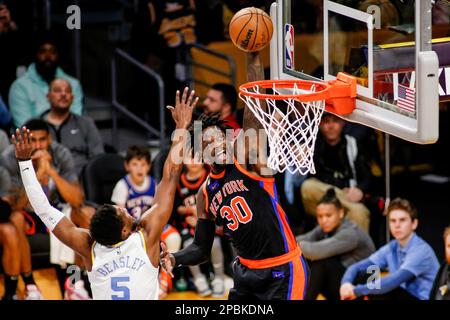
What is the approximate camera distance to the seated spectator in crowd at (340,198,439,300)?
7816mm

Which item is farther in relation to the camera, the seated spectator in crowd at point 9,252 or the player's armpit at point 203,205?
the seated spectator in crowd at point 9,252

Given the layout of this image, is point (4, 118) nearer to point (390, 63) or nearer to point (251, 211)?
point (251, 211)

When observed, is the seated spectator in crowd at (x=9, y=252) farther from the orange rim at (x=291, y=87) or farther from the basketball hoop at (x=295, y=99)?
the orange rim at (x=291, y=87)

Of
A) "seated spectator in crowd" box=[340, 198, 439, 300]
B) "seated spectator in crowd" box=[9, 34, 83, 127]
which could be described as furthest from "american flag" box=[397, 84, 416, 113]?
"seated spectator in crowd" box=[9, 34, 83, 127]

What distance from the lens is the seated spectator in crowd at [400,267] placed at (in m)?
7.82

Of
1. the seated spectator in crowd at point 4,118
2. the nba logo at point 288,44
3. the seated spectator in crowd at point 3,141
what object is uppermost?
the nba logo at point 288,44

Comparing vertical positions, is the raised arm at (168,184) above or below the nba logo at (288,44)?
below

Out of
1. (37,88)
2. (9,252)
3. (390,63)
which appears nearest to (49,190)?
(9,252)

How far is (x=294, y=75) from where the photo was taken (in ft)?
22.1

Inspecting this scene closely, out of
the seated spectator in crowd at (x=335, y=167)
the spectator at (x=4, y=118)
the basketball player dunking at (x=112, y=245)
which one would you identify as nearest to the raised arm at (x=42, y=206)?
the basketball player dunking at (x=112, y=245)

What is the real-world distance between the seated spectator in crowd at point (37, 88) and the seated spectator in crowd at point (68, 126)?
0.22 meters

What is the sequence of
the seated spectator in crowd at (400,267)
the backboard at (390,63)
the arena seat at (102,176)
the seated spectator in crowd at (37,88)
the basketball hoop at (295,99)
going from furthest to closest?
the seated spectator in crowd at (37,88) < the arena seat at (102,176) < the seated spectator in crowd at (400,267) < the basketball hoop at (295,99) < the backboard at (390,63)

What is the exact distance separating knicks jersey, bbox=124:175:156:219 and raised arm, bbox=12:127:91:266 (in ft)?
7.70
